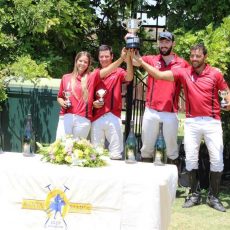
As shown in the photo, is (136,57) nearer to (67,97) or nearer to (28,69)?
(67,97)

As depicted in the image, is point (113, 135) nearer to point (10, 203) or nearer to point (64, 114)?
point (64, 114)

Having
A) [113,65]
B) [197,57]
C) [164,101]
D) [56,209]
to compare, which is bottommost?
[56,209]

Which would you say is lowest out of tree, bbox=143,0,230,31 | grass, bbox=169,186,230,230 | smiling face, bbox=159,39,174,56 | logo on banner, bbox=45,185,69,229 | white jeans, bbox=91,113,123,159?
grass, bbox=169,186,230,230

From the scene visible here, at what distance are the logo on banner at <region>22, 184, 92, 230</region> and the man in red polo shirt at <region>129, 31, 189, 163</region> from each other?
7.12 ft

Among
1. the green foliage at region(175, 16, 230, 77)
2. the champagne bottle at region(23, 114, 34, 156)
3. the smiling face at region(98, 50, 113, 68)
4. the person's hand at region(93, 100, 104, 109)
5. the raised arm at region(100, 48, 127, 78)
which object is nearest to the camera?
the champagne bottle at region(23, 114, 34, 156)

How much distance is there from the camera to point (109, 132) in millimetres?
5895

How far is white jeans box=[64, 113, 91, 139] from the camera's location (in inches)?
226

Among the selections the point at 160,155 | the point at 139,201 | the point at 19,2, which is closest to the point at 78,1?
the point at 19,2

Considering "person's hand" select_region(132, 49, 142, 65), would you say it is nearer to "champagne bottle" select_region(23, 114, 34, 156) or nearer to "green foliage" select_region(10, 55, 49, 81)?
"champagne bottle" select_region(23, 114, 34, 156)

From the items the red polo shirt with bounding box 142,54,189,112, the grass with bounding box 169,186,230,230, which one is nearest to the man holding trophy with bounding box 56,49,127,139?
the red polo shirt with bounding box 142,54,189,112

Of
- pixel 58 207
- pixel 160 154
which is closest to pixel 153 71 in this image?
pixel 160 154

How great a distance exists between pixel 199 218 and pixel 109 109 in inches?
64.8

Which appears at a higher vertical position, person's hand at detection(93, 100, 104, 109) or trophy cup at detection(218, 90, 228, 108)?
trophy cup at detection(218, 90, 228, 108)

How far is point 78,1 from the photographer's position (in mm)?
7828
